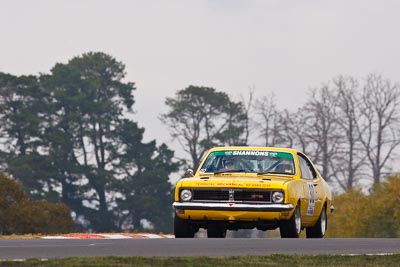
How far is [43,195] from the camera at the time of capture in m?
93.9

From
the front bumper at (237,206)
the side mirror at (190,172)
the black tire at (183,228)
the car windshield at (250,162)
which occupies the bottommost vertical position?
the black tire at (183,228)

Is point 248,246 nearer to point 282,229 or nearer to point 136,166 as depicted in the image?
point 282,229

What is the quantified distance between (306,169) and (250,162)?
1595 millimetres

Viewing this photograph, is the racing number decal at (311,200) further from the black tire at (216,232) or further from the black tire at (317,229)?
the black tire at (216,232)

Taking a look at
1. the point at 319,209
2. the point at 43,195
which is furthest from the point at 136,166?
the point at 319,209

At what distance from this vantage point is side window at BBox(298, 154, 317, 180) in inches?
929

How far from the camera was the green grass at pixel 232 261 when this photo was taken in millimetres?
14594

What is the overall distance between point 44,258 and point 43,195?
7921 centimetres

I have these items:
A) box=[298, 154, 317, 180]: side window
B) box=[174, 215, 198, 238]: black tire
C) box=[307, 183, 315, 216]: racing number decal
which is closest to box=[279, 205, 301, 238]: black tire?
box=[307, 183, 315, 216]: racing number decal

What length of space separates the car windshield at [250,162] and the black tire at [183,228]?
1093mm

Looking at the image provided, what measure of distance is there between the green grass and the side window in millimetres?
6821

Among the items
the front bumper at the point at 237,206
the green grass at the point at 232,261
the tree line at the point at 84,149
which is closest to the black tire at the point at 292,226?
the front bumper at the point at 237,206

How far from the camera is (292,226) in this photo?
22.1 m

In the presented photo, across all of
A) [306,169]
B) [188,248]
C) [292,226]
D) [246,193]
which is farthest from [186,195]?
[188,248]
